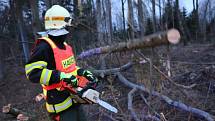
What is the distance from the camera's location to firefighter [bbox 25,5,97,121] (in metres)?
3.20

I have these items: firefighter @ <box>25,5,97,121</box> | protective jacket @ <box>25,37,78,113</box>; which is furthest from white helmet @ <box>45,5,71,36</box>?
protective jacket @ <box>25,37,78,113</box>

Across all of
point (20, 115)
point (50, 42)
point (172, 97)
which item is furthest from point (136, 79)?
point (50, 42)

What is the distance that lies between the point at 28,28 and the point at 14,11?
6310mm

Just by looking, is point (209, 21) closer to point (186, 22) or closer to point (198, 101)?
point (186, 22)

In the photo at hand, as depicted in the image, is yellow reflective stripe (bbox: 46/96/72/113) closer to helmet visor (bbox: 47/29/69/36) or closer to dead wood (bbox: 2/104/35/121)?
helmet visor (bbox: 47/29/69/36)

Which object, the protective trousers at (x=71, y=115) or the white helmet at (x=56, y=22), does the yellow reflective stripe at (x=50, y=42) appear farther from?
the protective trousers at (x=71, y=115)

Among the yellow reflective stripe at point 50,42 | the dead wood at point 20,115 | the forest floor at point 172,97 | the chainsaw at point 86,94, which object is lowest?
the dead wood at point 20,115

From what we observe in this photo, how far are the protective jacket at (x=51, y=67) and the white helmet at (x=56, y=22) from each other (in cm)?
13

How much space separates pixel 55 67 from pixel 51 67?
45 millimetres

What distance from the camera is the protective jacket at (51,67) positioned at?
3186 mm

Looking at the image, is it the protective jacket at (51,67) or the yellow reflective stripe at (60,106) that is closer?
the protective jacket at (51,67)

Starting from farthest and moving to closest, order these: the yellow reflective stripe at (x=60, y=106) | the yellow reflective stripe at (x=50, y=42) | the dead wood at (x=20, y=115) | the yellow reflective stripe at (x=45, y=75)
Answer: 1. the dead wood at (x=20, y=115)
2. the yellow reflective stripe at (x=60, y=106)
3. the yellow reflective stripe at (x=50, y=42)
4. the yellow reflective stripe at (x=45, y=75)

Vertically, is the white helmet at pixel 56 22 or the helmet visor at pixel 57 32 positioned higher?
the white helmet at pixel 56 22

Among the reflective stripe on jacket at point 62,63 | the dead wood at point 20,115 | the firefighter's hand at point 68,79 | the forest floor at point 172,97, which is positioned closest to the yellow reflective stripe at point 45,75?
the firefighter's hand at point 68,79
